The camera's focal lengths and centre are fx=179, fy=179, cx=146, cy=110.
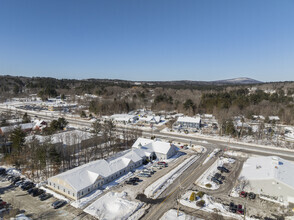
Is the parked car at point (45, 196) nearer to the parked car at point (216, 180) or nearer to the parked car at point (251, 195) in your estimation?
the parked car at point (216, 180)

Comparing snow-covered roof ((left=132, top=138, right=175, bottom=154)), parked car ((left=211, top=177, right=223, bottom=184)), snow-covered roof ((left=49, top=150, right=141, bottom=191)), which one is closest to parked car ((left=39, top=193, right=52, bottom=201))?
snow-covered roof ((left=49, top=150, right=141, bottom=191))

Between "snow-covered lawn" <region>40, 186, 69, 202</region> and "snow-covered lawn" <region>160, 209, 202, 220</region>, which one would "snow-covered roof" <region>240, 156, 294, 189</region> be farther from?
"snow-covered lawn" <region>40, 186, 69, 202</region>

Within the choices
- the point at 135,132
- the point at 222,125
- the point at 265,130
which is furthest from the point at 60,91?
the point at 265,130

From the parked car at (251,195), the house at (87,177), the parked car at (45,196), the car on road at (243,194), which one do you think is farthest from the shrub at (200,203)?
the parked car at (45,196)

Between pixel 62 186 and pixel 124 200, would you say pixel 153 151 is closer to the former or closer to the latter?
pixel 124 200

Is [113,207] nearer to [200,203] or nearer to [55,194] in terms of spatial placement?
[55,194]

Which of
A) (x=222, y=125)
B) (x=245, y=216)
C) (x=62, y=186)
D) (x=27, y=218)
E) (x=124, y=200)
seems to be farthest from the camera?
(x=222, y=125)
